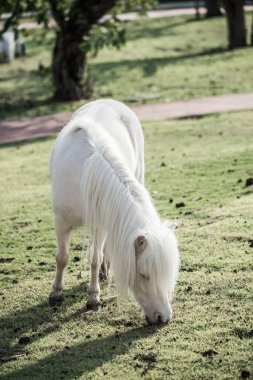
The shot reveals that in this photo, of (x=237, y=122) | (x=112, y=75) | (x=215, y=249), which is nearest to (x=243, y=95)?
(x=237, y=122)

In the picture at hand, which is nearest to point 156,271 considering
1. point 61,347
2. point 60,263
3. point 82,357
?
point 82,357

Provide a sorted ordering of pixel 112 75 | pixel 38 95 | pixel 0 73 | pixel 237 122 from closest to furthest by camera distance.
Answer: pixel 237 122, pixel 38 95, pixel 112 75, pixel 0 73

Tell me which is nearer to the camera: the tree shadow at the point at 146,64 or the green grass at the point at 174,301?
the green grass at the point at 174,301

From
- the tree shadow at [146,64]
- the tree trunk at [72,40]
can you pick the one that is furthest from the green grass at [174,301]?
the tree shadow at [146,64]

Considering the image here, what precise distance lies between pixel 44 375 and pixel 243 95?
39.8 ft

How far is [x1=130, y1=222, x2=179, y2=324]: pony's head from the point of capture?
4.83 meters

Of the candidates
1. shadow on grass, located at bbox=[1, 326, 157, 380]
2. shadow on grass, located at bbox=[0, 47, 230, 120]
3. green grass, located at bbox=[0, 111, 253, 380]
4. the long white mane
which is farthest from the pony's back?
shadow on grass, located at bbox=[0, 47, 230, 120]

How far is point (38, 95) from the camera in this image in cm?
1772

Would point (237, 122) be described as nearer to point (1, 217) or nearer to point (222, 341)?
point (1, 217)

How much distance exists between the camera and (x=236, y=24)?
74.6ft

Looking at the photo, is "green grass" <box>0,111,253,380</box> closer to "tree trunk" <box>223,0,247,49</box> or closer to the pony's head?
the pony's head

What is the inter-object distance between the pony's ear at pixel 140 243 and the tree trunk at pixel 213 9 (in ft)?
88.4

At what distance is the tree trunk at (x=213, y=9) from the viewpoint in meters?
30.5

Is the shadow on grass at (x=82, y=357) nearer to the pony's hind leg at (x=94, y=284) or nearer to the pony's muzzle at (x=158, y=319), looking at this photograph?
the pony's muzzle at (x=158, y=319)
